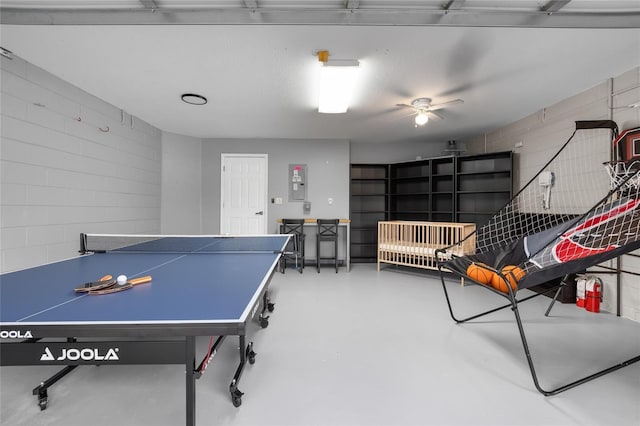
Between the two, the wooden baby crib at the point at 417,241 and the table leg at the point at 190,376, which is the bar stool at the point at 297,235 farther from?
the table leg at the point at 190,376

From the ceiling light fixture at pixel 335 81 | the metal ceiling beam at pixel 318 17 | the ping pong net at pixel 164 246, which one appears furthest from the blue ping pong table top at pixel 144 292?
the ceiling light fixture at pixel 335 81

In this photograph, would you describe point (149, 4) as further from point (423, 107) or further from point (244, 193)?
point (244, 193)

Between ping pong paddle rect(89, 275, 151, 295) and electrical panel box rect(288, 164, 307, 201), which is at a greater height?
electrical panel box rect(288, 164, 307, 201)

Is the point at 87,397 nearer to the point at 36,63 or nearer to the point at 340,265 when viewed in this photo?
the point at 36,63

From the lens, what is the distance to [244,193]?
547cm

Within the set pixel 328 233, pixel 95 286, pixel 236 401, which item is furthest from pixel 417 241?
pixel 95 286

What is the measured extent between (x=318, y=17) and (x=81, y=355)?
7.10 feet

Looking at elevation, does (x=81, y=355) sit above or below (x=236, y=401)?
above

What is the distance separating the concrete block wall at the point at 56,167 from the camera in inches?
94.0

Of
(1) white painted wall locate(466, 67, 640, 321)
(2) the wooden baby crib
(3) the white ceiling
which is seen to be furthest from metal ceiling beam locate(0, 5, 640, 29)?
(2) the wooden baby crib

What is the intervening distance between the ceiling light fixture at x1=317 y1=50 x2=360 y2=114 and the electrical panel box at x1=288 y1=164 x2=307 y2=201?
2143mm

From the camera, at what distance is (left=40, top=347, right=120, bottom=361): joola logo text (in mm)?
884

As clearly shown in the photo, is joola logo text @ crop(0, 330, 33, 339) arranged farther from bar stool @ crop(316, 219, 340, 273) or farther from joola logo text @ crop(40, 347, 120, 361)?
bar stool @ crop(316, 219, 340, 273)

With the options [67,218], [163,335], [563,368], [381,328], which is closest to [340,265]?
[381,328]
